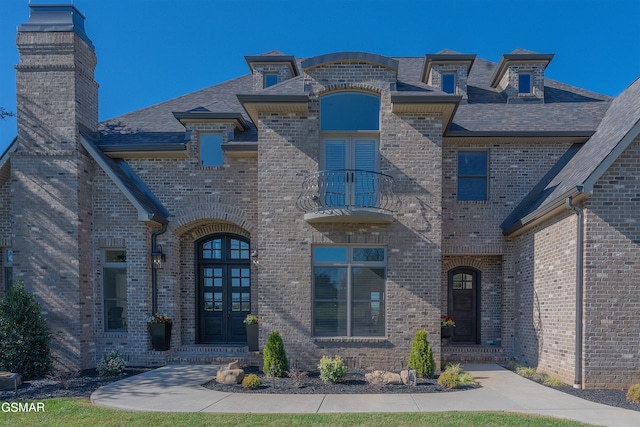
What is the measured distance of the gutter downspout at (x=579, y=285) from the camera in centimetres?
817

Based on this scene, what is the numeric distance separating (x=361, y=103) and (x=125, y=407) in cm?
820

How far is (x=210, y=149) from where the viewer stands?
11508mm

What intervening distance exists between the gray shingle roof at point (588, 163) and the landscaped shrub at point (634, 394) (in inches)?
145

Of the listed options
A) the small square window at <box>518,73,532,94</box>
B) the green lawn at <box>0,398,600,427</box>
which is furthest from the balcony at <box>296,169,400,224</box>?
the small square window at <box>518,73,532,94</box>

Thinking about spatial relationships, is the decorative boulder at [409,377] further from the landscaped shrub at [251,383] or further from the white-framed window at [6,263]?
the white-framed window at [6,263]

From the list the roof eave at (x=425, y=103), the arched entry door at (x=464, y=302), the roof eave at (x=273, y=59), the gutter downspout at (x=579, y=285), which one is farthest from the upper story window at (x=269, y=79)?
the gutter downspout at (x=579, y=285)

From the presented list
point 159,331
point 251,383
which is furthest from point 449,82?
point 159,331

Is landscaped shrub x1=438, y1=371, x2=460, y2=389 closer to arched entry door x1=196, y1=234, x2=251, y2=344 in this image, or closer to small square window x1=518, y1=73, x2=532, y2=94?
arched entry door x1=196, y1=234, x2=251, y2=344

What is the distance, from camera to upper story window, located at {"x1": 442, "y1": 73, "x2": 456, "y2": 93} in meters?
13.2

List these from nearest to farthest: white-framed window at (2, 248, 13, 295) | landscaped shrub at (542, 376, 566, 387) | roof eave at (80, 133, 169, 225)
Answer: landscaped shrub at (542, 376, 566, 387) < roof eave at (80, 133, 169, 225) < white-framed window at (2, 248, 13, 295)

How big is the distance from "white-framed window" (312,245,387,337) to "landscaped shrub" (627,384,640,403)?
4819mm

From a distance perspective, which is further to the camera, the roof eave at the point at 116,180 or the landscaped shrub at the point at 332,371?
the roof eave at the point at 116,180

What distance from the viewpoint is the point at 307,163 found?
32.5ft

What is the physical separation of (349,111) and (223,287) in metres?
6.34
